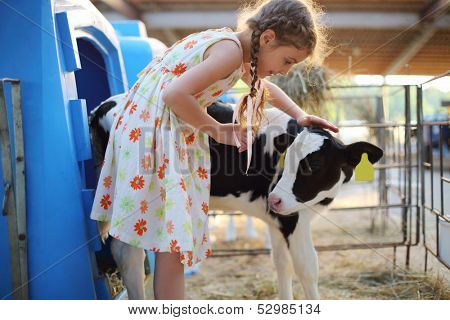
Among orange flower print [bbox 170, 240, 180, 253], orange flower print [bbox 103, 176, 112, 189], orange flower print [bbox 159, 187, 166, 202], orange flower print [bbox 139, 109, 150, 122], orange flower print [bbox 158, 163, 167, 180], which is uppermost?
orange flower print [bbox 139, 109, 150, 122]

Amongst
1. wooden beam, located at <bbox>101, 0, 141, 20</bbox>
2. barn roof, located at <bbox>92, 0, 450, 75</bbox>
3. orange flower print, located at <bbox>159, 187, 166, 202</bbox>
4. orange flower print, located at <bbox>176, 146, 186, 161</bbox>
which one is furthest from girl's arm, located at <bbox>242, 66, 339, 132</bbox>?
wooden beam, located at <bbox>101, 0, 141, 20</bbox>

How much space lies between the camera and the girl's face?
169cm

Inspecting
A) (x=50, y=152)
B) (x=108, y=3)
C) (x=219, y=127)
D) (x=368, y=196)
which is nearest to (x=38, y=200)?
(x=50, y=152)

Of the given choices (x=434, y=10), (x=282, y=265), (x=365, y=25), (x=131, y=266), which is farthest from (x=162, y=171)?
(x=365, y=25)

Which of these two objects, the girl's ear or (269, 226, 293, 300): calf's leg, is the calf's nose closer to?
(269, 226, 293, 300): calf's leg

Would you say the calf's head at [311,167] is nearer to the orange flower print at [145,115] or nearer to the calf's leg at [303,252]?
the calf's leg at [303,252]

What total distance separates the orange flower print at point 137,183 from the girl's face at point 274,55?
0.55m

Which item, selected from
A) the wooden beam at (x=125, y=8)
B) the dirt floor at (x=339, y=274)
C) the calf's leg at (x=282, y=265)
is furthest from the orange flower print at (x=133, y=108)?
the wooden beam at (x=125, y=8)

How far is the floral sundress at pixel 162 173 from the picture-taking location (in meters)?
1.63

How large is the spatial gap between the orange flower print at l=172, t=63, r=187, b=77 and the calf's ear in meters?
0.91

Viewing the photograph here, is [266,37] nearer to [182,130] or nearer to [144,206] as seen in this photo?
[182,130]

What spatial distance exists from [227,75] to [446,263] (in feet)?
4.30

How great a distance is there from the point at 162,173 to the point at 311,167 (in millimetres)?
779
